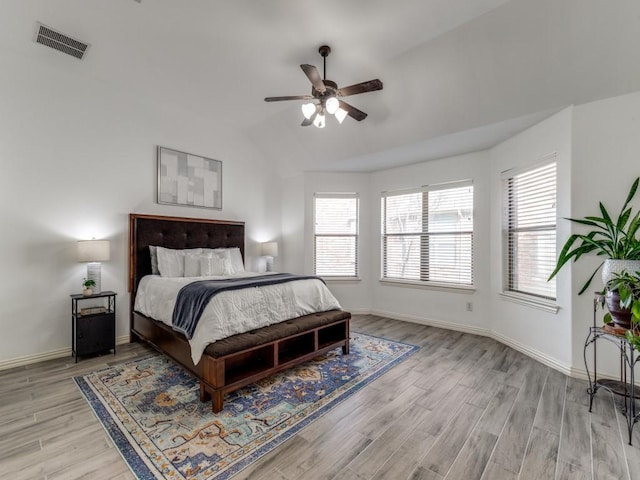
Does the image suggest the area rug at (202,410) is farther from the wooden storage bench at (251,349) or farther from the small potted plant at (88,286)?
the small potted plant at (88,286)

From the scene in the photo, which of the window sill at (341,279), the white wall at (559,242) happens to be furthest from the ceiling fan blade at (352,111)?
the window sill at (341,279)

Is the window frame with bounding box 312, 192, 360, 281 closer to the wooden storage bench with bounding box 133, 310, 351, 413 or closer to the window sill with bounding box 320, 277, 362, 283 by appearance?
the window sill with bounding box 320, 277, 362, 283

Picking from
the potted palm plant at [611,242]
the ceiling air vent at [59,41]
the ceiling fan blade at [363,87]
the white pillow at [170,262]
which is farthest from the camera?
the white pillow at [170,262]

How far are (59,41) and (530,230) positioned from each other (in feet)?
17.7

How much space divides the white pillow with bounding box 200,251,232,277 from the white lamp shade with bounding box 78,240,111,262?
3.40 feet

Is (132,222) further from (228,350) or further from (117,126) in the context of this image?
(228,350)

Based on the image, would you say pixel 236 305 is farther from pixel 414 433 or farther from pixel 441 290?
pixel 441 290

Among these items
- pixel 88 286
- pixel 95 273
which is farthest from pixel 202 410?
pixel 95 273

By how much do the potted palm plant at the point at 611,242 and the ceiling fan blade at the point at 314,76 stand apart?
2.53m

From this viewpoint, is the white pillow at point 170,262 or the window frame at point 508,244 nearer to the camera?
the window frame at point 508,244

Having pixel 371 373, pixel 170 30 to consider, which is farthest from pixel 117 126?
pixel 371 373

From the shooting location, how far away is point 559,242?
299 centimetres

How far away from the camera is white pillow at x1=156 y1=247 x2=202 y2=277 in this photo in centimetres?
369

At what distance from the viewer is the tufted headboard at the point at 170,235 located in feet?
12.3
